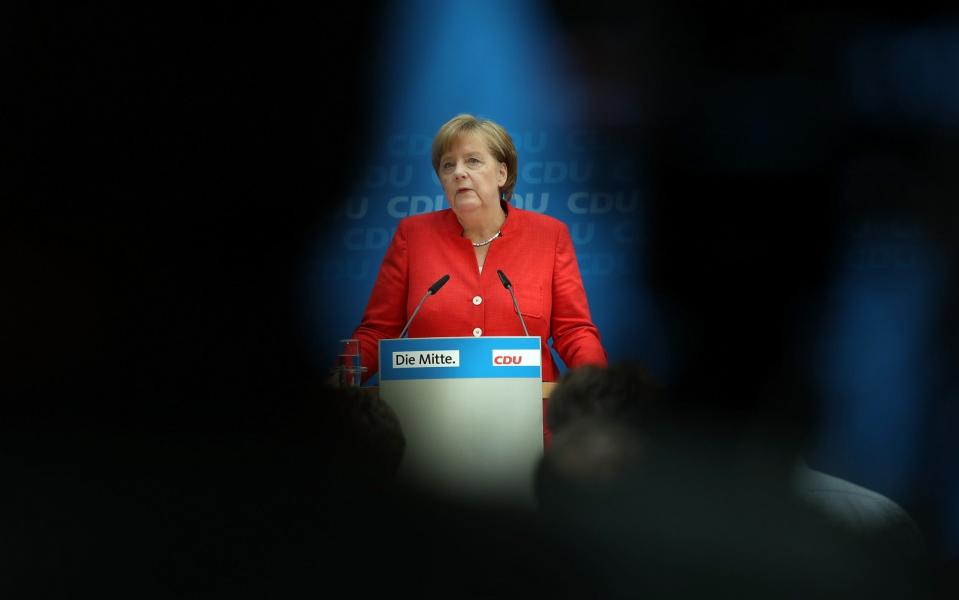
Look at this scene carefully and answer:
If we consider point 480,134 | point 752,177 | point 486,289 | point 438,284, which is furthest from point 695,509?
point 480,134

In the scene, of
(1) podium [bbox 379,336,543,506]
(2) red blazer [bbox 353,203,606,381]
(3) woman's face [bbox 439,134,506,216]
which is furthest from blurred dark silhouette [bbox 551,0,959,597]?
(1) podium [bbox 379,336,543,506]

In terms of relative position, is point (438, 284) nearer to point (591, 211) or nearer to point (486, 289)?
point (486, 289)

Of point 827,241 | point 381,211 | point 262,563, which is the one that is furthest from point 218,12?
point 827,241

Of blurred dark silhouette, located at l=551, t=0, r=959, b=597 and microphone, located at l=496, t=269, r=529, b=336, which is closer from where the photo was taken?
microphone, located at l=496, t=269, r=529, b=336

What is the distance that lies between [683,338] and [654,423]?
0.55 metres

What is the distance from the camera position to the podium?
298 centimetres

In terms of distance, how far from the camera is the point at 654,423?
312 cm

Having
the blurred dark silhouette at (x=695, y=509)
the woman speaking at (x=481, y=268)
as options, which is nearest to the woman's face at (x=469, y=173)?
the woman speaking at (x=481, y=268)

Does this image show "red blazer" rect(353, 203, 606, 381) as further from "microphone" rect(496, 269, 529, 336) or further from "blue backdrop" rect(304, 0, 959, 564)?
"blue backdrop" rect(304, 0, 959, 564)

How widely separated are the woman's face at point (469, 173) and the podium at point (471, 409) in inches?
20.4

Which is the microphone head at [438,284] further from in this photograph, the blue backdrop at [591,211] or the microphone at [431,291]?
the blue backdrop at [591,211]

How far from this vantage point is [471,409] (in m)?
3.01

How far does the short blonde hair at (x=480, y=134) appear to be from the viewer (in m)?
3.35

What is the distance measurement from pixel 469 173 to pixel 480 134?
123mm
